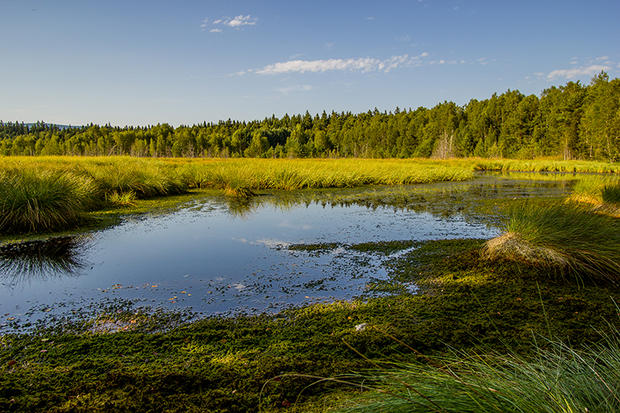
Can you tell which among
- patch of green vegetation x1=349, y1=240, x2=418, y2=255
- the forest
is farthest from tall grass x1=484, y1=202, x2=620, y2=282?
the forest

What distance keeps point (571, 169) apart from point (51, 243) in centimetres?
3313

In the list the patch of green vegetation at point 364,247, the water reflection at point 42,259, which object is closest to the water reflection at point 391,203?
the patch of green vegetation at point 364,247

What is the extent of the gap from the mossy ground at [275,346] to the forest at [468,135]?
21.8 m

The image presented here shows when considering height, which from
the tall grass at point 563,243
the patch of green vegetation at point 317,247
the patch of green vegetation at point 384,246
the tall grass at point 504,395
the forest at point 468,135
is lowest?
the patch of green vegetation at point 384,246

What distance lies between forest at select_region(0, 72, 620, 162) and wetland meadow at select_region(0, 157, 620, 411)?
1903cm

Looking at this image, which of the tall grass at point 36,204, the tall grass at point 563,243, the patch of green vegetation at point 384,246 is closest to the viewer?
the tall grass at point 563,243

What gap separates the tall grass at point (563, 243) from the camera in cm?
380

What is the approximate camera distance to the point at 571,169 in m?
28.2

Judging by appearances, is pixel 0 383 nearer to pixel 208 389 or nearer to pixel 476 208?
pixel 208 389

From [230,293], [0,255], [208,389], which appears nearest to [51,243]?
[0,255]

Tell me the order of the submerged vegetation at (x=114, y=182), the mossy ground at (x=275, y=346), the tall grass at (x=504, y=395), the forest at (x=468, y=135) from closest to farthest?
1. the tall grass at (x=504, y=395)
2. the mossy ground at (x=275, y=346)
3. the submerged vegetation at (x=114, y=182)
4. the forest at (x=468, y=135)

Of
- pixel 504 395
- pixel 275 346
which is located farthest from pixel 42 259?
pixel 504 395

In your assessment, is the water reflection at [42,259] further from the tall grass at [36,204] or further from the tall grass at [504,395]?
the tall grass at [504,395]

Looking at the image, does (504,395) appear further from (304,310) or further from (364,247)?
(364,247)
